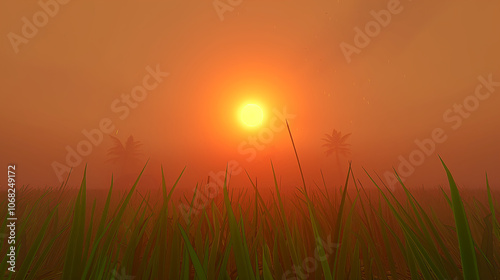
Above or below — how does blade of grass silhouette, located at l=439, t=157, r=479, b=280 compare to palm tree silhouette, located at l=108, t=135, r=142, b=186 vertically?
below

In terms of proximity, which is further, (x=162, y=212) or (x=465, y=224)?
(x=162, y=212)

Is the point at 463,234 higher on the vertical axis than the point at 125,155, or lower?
lower

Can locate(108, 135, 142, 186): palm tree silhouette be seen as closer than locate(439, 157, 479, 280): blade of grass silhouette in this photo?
No

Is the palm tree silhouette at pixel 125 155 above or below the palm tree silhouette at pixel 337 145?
above

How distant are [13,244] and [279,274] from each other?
96 cm

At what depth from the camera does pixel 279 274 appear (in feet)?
2.25

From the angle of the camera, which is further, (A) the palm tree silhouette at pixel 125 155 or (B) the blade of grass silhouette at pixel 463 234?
(A) the palm tree silhouette at pixel 125 155

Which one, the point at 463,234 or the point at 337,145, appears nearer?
the point at 463,234

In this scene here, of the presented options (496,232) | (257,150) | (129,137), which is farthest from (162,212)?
(257,150)

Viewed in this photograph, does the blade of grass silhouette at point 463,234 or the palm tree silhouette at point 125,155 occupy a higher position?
the palm tree silhouette at point 125,155

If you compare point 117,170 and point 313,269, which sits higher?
point 117,170

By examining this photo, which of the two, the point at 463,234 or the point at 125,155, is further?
the point at 125,155

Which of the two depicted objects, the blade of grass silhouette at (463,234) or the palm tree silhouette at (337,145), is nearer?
the blade of grass silhouette at (463,234)

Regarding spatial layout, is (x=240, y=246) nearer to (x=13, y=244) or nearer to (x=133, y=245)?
(x=133, y=245)
